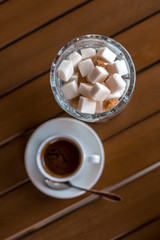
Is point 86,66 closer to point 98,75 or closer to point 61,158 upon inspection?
point 98,75

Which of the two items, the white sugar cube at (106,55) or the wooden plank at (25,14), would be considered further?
the wooden plank at (25,14)

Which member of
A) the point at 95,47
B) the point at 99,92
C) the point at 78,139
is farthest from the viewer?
the point at 78,139

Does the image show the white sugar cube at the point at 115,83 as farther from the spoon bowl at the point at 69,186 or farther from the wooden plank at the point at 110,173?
the spoon bowl at the point at 69,186

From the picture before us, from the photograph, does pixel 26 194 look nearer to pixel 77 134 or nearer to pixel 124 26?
pixel 77 134

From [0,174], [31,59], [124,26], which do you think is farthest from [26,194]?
[124,26]

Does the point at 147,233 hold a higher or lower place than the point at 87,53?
lower

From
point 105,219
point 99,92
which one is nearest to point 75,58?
point 99,92

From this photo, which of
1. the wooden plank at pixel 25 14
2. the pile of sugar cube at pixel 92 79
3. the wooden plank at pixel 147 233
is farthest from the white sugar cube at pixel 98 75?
the wooden plank at pixel 147 233
